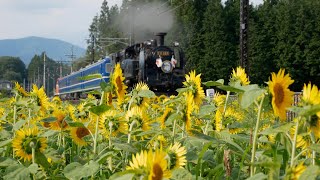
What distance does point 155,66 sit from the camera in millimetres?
18016

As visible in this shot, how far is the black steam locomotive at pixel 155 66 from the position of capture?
57.9 feet

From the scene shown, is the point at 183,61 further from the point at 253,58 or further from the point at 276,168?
the point at 253,58

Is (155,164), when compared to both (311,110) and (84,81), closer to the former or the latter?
(311,110)

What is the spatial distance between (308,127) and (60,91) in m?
36.2

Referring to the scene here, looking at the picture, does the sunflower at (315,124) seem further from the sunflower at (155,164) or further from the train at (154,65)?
the train at (154,65)

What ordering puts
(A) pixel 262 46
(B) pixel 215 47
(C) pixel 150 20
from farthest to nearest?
(C) pixel 150 20, (B) pixel 215 47, (A) pixel 262 46

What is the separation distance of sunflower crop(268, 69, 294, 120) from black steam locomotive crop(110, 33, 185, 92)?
15.9 metres

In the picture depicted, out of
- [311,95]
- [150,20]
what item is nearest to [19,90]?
[311,95]

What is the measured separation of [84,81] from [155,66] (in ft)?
20.6

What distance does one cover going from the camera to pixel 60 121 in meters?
2.47

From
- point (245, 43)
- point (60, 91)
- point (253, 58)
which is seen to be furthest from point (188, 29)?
point (245, 43)

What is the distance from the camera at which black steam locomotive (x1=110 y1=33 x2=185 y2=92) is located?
17641mm

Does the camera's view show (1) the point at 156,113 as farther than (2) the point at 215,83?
Yes

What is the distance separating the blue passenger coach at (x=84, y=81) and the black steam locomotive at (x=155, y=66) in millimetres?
730
